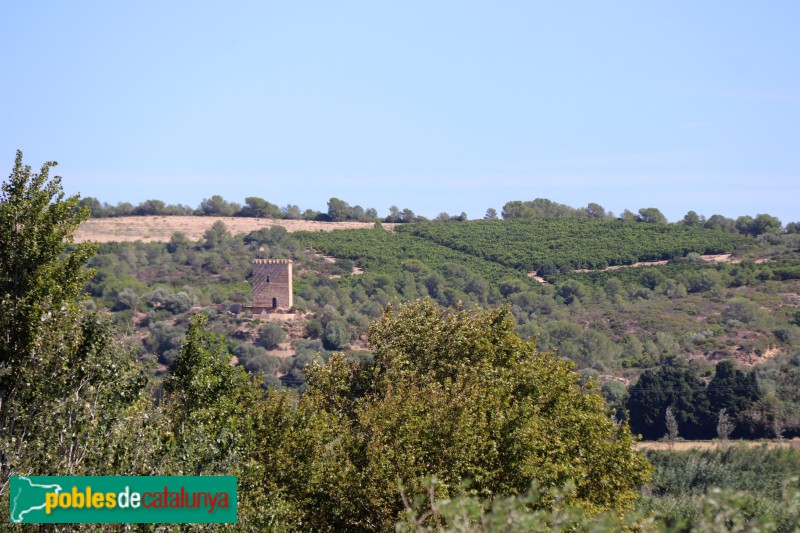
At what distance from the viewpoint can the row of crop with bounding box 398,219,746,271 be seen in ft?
498

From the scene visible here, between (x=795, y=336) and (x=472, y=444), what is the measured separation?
86.3m

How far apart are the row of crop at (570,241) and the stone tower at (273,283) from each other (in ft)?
145

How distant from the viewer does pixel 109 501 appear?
15469 millimetres

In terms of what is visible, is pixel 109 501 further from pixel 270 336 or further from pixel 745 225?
pixel 745 225

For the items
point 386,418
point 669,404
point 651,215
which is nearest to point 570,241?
point 651,215

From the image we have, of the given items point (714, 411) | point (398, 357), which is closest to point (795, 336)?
point (714, 411)

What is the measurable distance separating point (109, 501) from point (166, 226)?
481 feet

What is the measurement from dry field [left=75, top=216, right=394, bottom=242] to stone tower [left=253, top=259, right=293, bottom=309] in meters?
32.5

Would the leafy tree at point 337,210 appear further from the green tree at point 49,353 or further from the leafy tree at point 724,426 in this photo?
the green tree at point 49,353

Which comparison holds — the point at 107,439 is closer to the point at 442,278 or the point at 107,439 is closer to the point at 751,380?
the point at 751,380

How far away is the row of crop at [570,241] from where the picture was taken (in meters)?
152

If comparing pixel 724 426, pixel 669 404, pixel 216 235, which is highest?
pixel 216 235

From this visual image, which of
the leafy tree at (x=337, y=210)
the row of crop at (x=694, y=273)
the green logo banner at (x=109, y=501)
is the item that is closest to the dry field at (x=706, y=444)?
the green logo banner at (x=109, y=501)

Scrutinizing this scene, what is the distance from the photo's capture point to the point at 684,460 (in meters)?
58.7
